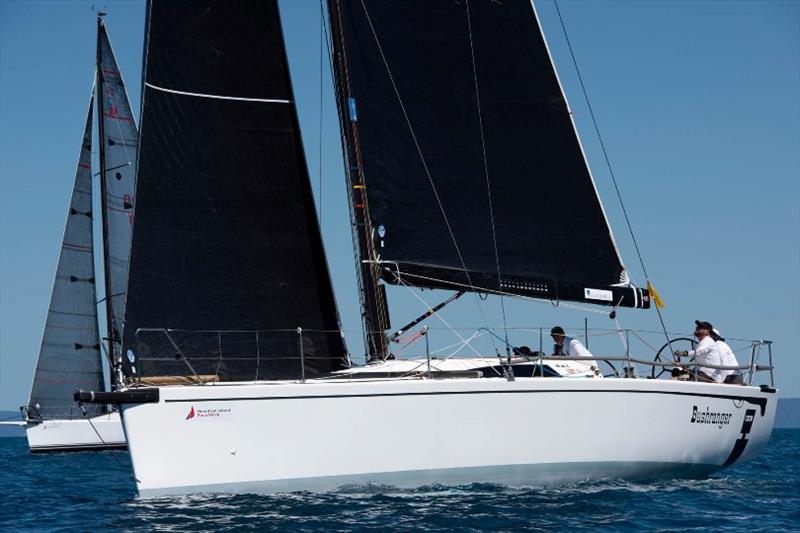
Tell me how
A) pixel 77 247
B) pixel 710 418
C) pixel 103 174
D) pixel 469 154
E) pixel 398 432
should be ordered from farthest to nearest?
pixel 77 247, pixel 103 174, pixel 469 154, pixel 710 418, pixel 398 432

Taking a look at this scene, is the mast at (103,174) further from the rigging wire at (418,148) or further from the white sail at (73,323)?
the rigging wire at (418,148)

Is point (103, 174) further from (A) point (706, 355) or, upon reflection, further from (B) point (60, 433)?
(A) point (706, 355)

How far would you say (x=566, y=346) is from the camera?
16531mm

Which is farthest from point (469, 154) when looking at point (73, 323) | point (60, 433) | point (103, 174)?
point (60, 433)

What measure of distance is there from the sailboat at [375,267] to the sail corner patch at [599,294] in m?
0.03

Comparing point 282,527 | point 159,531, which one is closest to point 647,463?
point 282,527

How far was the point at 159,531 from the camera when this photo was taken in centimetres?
1184

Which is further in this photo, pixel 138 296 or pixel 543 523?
→ pixel 138 296

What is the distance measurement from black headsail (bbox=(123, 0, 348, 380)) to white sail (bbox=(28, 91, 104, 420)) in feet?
62.7

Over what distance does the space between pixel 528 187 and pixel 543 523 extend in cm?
593

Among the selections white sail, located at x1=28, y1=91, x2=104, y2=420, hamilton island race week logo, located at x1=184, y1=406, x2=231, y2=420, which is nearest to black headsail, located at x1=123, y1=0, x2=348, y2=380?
hamilton island race week logo, located at x1=184, y1=406, x2=231, y2=420

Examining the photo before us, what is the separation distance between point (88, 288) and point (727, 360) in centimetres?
2286

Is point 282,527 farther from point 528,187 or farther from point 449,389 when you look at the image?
point 528,187

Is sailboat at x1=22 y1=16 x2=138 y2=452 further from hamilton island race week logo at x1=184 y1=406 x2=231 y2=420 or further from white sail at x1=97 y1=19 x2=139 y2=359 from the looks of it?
hamilton island race week logo at x1=184 y1=406 x2=231 y2=420
